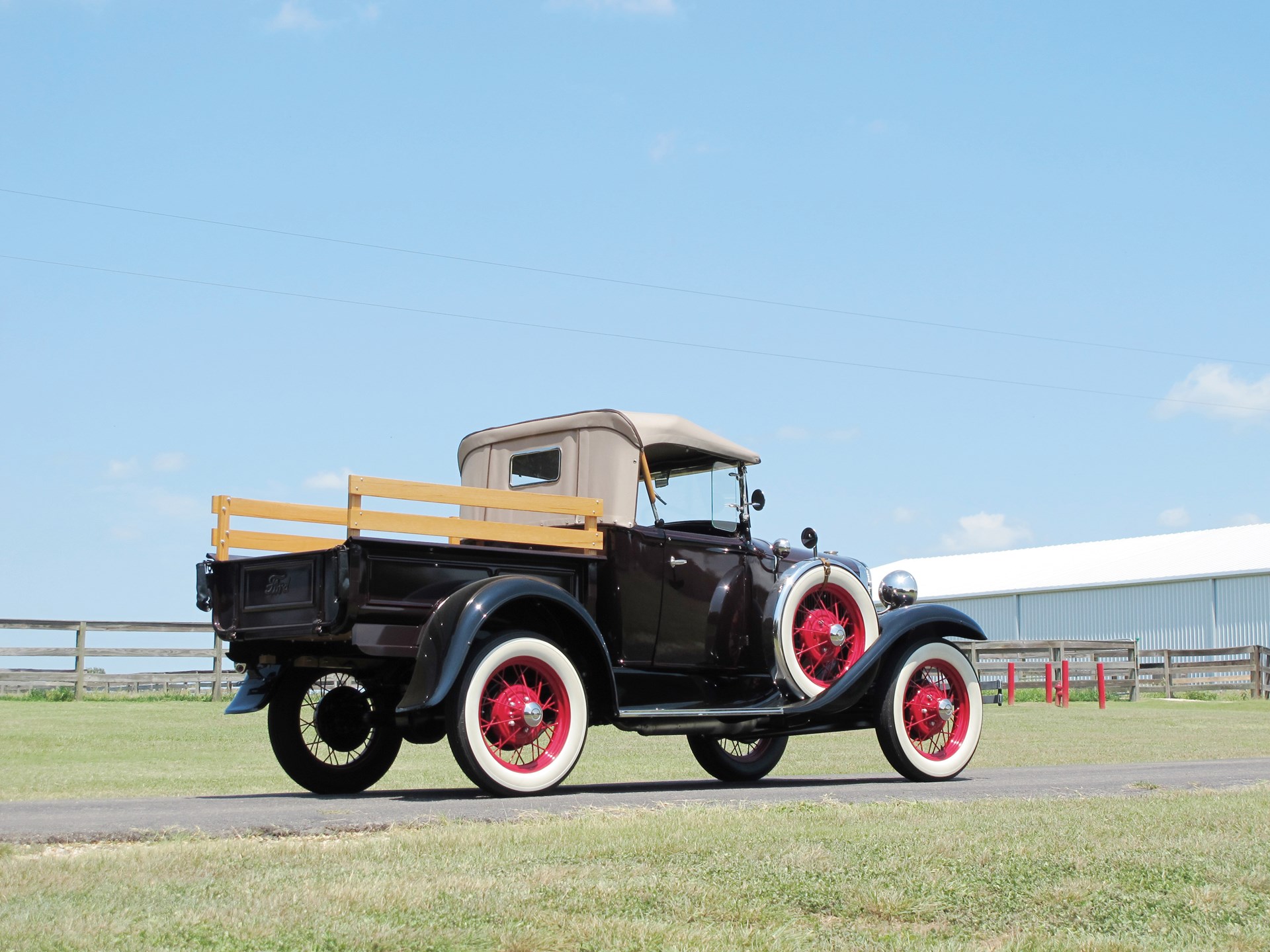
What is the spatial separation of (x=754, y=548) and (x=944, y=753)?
1949 mm

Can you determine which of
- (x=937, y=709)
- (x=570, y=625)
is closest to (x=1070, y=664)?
(x=937, y=709)

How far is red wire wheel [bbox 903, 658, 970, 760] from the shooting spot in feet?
32.7

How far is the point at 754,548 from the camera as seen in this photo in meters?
10.1

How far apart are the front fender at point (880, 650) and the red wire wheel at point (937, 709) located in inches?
9.5

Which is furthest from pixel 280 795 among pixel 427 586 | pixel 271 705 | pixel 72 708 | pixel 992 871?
pixel 72 708

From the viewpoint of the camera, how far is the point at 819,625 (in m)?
10.0

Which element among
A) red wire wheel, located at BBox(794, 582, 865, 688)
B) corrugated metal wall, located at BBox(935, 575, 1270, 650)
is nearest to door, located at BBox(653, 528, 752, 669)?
red wire wheel, located at BBox(794, 582, 865, 688)

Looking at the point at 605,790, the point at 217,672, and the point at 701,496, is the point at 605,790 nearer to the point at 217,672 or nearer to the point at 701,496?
the point at 701,496

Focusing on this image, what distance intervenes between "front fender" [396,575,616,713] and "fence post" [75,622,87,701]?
17.5 m

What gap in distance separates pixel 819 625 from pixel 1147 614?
41.7m

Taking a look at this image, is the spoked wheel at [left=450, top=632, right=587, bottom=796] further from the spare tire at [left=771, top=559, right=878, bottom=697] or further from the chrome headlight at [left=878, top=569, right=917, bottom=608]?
the chrome headlight at [left=878, top=569, right=917, bottom=608]

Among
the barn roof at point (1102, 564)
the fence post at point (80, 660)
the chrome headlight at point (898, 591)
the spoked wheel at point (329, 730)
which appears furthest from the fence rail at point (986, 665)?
the spoked wheel at point (329, 730)

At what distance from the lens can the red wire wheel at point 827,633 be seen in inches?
391

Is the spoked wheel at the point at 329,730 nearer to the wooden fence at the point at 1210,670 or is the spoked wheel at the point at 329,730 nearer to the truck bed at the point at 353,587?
the truck bed at the point at 353,587
